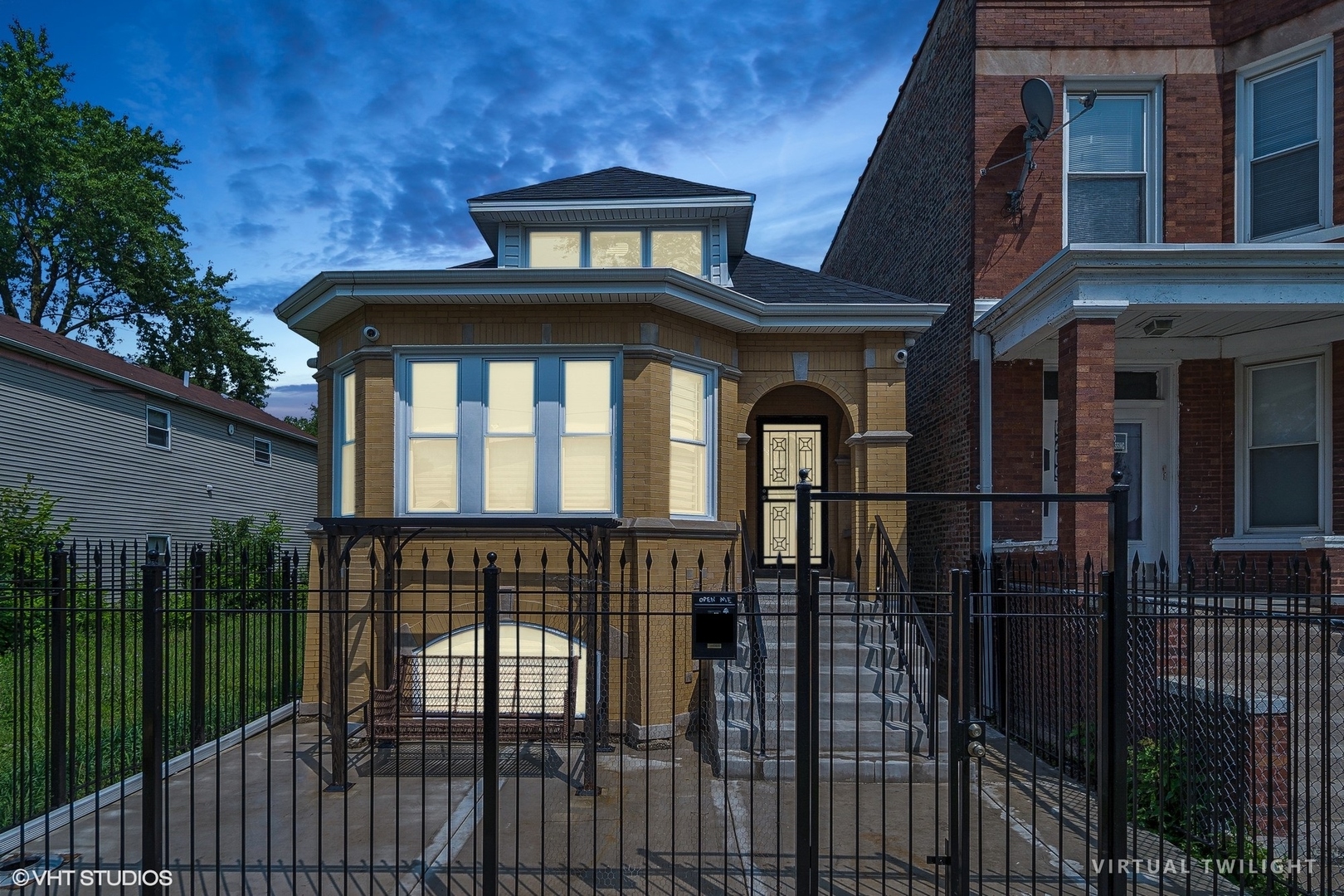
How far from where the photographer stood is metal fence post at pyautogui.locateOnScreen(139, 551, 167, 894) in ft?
16.3

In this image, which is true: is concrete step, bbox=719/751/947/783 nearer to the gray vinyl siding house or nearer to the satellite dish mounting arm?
the satellite dish mounting arm

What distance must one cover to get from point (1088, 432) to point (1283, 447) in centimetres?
371

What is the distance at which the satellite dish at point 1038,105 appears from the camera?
31.1 ft

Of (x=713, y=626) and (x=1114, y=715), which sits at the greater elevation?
(x=713, y=626)

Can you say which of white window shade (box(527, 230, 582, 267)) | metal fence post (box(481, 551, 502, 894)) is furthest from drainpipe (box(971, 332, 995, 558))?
metal fence post (box(481, 551, 502, 894))

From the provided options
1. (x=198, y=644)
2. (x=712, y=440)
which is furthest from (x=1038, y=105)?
(x=198, y=644)

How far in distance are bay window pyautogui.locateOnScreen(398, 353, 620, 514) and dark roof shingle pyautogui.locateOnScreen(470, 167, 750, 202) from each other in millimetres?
2957

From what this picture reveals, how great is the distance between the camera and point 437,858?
5910 mm

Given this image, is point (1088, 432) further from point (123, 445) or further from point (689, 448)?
point (123, 445)

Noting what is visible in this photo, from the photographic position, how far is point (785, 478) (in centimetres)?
1245

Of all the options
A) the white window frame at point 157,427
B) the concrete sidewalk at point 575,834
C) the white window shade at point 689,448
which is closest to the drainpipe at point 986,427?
the concrete sidewalk at point 575,834

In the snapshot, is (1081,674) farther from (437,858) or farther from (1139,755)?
(437,858)

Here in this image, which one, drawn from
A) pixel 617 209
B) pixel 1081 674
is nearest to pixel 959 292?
pixel 617 209

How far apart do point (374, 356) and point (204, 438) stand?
48.6 ft
